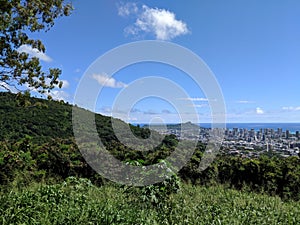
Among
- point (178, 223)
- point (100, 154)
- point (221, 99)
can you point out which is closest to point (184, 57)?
point (221, 99)

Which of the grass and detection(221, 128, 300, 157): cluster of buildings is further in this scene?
detection(221, 128, 300, 157): cluster of buildings

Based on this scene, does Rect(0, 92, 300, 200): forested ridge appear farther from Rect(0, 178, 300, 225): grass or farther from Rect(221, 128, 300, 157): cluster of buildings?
Rect(0, 178, 300, 225): grass

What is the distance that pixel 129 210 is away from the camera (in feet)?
12.8

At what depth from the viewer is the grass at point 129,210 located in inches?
137

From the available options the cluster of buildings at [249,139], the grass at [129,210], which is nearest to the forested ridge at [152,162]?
the cluster of buildings at [249,139]

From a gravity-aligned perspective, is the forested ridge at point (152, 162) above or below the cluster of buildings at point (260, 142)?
below

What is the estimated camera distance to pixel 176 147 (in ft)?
24.1

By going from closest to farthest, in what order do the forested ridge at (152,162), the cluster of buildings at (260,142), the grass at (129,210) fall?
the grass at (129,210) → the forested ridge at (152,162) → the cluster of buildings at (260,142)

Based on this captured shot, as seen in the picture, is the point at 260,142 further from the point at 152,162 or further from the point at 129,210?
the point at 129,210

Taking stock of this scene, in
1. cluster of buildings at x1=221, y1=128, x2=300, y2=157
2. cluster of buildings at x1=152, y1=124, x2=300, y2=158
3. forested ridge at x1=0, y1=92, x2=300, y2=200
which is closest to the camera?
forested ridge at x1=0, y1=92, x2=300, y2=200

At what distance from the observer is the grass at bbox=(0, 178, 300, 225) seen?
347 centimetres

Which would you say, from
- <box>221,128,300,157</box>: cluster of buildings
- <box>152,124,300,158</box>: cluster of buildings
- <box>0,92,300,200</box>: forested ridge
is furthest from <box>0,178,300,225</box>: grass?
<box>221,128,300,157</box>: cluster of buildings

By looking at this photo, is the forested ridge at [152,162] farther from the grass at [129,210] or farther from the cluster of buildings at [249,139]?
the grass at [129,210]

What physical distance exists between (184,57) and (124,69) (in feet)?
3.54
